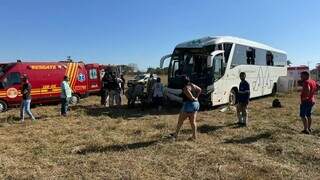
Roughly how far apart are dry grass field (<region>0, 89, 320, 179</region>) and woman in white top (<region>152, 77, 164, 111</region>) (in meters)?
2.47

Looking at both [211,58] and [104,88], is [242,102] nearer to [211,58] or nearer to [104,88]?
[211,58]

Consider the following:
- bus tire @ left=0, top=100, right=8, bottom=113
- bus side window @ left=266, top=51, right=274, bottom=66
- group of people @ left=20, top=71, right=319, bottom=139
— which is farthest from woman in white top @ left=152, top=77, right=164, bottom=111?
Result: bus side window @ left=266, top=51, right=274, bottom=66

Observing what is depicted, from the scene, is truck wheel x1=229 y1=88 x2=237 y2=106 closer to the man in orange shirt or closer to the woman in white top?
the woman in white top

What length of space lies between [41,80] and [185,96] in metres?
12.6

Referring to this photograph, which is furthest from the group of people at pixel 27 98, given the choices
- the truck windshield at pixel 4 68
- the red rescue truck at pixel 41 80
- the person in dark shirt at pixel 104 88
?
the truck windshield at pixel 4 68

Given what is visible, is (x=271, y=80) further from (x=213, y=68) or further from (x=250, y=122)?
(x=250, y=122)

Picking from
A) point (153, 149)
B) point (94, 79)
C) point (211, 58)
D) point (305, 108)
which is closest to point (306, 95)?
point (305, 108)

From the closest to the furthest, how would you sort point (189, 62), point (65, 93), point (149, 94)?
point (65, 93) → point (189, 62) → point (149, 94)

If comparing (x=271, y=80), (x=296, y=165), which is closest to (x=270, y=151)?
(x=296, y=165)

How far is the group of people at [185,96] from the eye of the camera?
41.8 feet

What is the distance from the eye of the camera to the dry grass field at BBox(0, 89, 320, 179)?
9.80m

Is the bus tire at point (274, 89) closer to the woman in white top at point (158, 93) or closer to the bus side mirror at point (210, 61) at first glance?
the bus side mirror at point (210, 61)

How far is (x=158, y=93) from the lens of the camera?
2045 centimetres

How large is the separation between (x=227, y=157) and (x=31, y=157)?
4470 mm
